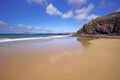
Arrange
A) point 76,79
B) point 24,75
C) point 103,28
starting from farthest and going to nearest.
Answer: point 103,28, point 24,75, point 76,79

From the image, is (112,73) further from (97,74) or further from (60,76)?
(60,76)

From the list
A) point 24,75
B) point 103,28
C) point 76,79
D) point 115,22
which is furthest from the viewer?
point 103,28

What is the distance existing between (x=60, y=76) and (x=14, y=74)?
1522 mm

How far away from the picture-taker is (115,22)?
35062mm

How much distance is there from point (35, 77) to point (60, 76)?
771 mm

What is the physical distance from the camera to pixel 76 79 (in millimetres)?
3004

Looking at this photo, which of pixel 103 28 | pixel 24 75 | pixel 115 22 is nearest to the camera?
pixel 24 75

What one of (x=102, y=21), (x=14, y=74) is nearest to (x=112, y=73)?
(x=14, y=74)

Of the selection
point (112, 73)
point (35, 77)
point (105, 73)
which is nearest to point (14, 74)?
point (35, 77)

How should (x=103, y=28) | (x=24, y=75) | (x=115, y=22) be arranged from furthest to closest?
(x=103, y=28)
(x=115, y=22)
(x=24, y=75)

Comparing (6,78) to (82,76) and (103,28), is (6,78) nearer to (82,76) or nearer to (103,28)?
(82,76)

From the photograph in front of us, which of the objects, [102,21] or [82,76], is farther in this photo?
[102,21]

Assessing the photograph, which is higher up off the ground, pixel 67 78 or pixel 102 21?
pixel 102 21

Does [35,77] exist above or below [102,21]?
below
